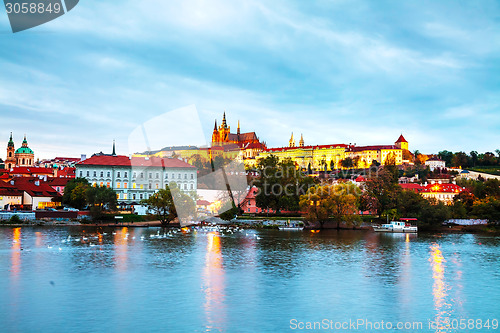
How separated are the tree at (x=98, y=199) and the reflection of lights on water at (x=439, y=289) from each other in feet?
123

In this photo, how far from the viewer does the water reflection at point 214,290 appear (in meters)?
17.2

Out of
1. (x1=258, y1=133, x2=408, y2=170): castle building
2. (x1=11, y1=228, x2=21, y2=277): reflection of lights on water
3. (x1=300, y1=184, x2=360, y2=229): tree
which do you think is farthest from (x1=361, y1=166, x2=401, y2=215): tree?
(x1=258, y1=133, x2=408, y2=170): castle building

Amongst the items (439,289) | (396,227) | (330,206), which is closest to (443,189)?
(396,227)

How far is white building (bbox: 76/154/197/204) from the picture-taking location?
71688 mm

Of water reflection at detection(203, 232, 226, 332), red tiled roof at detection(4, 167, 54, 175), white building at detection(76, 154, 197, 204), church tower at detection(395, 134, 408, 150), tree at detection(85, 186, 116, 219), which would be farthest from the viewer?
church tower at detection(395, 134, 408, 150)

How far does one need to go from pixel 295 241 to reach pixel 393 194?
26.9 meters

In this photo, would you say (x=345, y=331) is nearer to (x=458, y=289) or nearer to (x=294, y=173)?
(x=458, y=289)

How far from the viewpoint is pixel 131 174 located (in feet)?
240

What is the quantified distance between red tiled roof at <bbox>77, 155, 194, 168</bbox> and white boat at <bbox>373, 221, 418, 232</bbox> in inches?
1205

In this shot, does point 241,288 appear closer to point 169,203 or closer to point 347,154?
Answer: point 169,203

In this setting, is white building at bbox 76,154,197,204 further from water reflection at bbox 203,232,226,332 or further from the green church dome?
the green church dome

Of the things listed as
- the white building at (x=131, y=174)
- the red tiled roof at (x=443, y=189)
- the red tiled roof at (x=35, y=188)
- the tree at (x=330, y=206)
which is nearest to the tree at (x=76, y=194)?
the white building at (x=131, y=174)

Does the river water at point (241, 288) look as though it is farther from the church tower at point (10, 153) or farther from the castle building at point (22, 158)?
the church tower at point (10, 153)

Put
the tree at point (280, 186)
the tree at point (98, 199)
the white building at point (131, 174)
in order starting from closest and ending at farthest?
the tree at point (98, 199)
the tree at point (280, 186)
the white building at point (131, 174)
